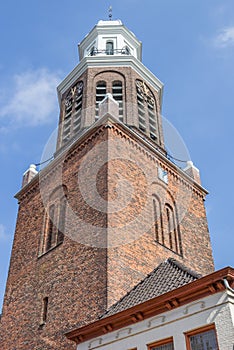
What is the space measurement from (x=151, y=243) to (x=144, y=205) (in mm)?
1596

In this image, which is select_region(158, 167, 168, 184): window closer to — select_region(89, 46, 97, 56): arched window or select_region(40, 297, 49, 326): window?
select_region(40, 297, 49, 326): window

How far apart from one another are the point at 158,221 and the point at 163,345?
26.1ft

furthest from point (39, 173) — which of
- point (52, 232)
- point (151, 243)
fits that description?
point (151, 243)

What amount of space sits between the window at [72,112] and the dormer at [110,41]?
4238 mm

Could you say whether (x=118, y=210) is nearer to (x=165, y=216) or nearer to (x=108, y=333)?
(x=165, y=216)

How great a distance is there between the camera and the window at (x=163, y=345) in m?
10.2

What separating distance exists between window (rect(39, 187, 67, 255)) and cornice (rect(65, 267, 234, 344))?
544 centimetres

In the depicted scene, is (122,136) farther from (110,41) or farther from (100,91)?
(110,41)

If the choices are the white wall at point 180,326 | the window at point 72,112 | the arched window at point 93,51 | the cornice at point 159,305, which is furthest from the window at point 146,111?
the white wall at point 180,326

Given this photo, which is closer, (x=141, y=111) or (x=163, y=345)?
(x=163, y=345)

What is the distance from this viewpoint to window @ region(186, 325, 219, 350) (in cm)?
944

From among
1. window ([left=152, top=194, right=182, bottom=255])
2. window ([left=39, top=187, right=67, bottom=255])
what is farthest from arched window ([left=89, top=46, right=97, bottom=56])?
window ([left=152, top=194, right=182, bottom=255])

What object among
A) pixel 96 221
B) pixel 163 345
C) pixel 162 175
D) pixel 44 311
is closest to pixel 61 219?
pixel 96 221

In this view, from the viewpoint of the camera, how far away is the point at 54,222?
18500mm
